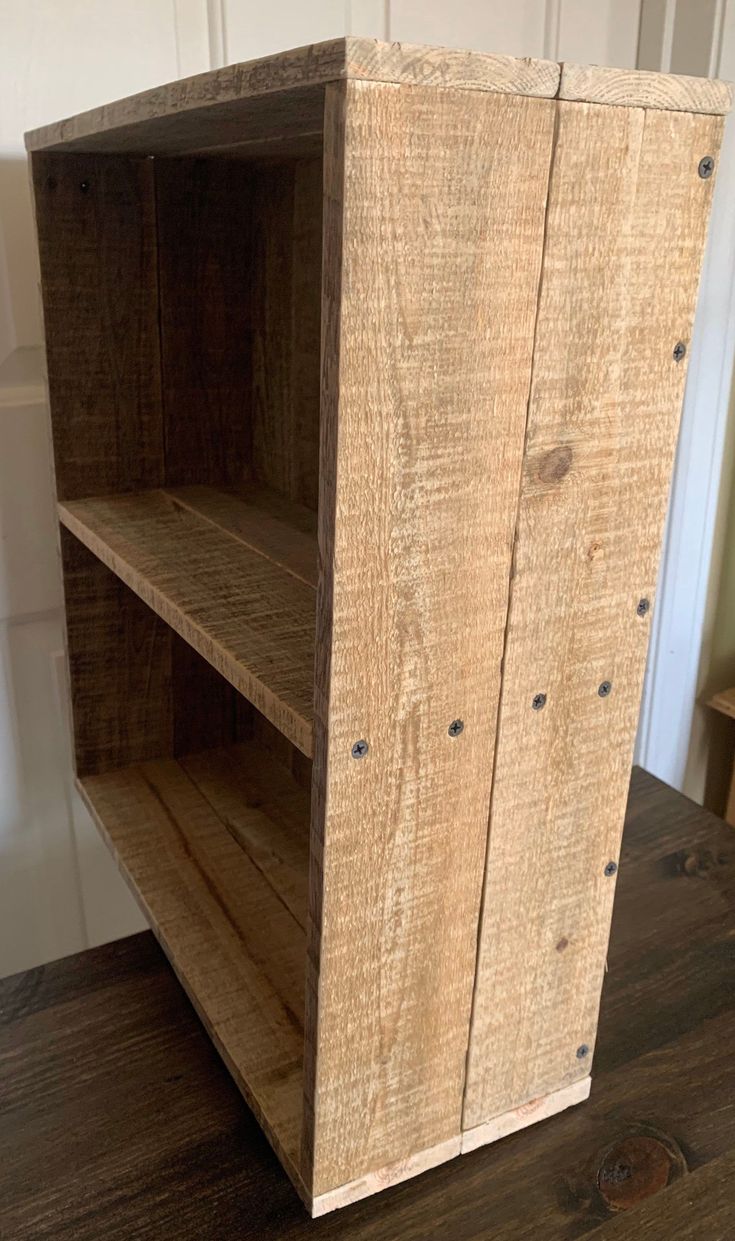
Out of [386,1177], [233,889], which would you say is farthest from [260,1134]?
[233,889]

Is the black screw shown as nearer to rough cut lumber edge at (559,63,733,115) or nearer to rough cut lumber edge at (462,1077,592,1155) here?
rough cut lumber edge at (559,63,733,115)

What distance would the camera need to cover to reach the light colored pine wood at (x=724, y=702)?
1.57 metres

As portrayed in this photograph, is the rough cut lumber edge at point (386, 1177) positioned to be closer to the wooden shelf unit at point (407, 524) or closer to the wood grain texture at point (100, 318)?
the wooden shelf unit at point (407, 524)

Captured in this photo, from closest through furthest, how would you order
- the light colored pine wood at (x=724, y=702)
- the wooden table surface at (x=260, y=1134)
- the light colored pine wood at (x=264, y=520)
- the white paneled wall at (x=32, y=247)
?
the wooden table surface at (x=260, y=1134), the light colored pine wood at (x=264, y=520), the white paneled wall at (x=32, y=247), the light colored pine wood at (x=724, y=702)

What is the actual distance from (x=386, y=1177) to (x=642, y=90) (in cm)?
72

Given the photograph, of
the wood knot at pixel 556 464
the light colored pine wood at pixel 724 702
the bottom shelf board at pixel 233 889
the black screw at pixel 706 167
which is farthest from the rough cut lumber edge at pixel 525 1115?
the light colored pine wood at pixel 724 702

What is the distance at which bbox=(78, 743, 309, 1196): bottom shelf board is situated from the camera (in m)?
0.79

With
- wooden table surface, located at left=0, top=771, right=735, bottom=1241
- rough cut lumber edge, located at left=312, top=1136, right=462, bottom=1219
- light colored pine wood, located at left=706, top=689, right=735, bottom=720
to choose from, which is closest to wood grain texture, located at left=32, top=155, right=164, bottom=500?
wooden table surface, located at left=0, top=771, right=735, bottom=1241

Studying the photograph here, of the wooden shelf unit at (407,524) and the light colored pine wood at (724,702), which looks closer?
the wooden shelf unit at (407,524)

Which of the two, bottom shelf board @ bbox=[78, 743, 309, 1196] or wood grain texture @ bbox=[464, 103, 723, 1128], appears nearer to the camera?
wood grain texture @ bbox=[464, 103, 723, 1128]

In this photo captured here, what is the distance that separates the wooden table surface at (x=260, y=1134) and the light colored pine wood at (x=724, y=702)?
2.10 ft

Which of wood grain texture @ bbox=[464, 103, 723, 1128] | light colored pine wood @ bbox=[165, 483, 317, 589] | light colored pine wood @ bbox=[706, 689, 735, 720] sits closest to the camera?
wood grain texture @ bbox=[464, 103, 723, 1128]

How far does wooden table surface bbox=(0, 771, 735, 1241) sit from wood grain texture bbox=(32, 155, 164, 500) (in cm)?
48

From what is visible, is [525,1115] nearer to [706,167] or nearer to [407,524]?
[407,524]
